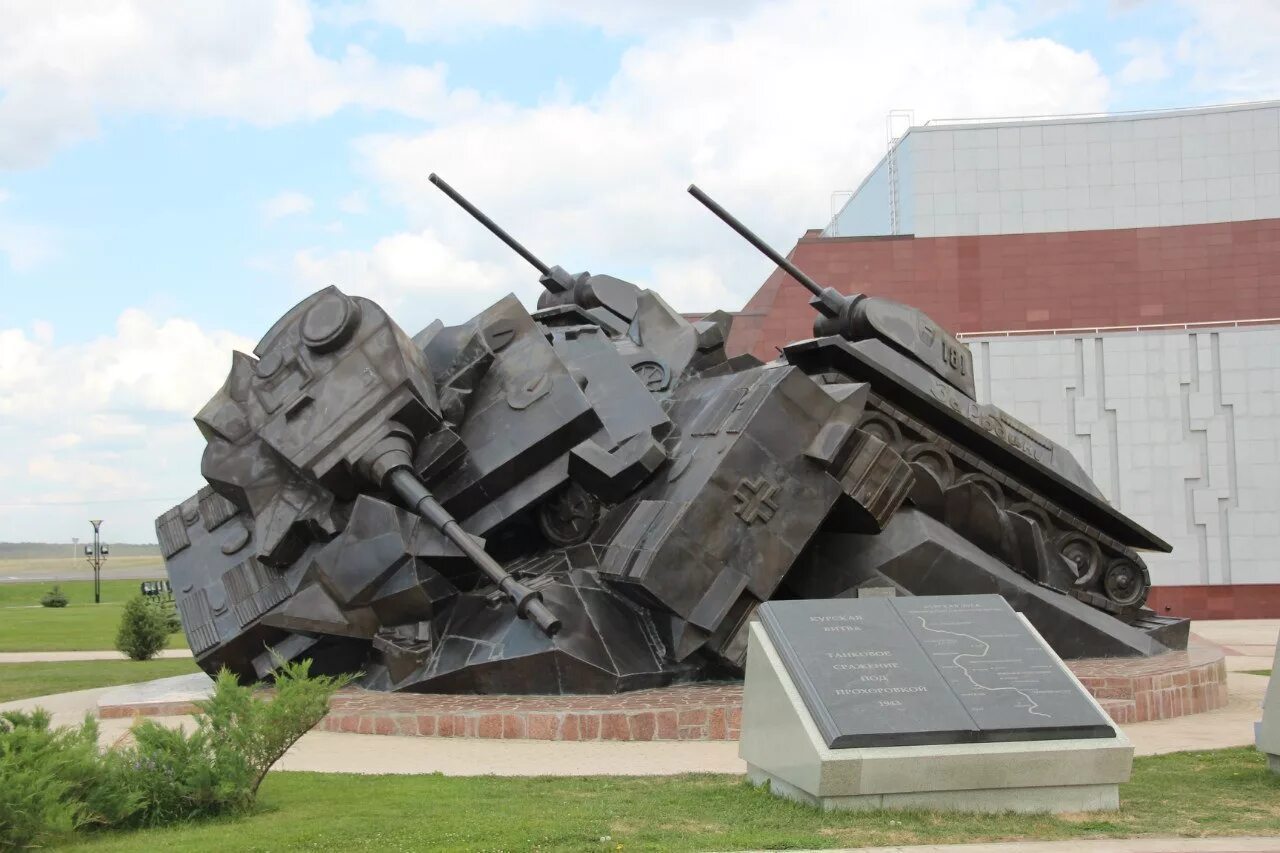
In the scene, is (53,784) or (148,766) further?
(148,766)

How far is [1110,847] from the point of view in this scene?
6324mm

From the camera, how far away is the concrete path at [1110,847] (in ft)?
20.4

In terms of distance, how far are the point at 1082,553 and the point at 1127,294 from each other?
1611 cm

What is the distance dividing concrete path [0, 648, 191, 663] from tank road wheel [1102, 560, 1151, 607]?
605 inches

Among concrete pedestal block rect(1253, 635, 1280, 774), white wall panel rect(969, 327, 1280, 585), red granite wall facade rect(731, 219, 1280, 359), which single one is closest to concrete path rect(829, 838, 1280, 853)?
concrete pedestal block rect(1253, 635, 1280, 774)

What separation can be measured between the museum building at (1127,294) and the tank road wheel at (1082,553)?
1405cm

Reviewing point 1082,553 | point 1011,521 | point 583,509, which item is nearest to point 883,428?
point 1011,521

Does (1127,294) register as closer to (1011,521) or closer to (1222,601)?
(1222,601)

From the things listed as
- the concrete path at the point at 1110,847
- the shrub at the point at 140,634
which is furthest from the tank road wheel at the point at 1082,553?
the shrub at the point at 140,634

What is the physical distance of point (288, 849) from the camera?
21.7ft

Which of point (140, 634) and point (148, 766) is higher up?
point (140, 634)

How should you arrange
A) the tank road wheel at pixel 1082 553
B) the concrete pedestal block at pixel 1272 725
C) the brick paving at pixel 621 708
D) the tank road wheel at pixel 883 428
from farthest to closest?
1. the tank road wheel at pixel 1082 553
2. the tank road wheel at pixel 883 428
3. the brick paving at pixel 621 708
4. the concrete pedestal block at pixel 1272 725

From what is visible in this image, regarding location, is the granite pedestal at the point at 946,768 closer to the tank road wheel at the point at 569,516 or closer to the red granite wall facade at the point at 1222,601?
the tank road wheel at the point at 569,516

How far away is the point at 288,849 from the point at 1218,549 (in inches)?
1034
